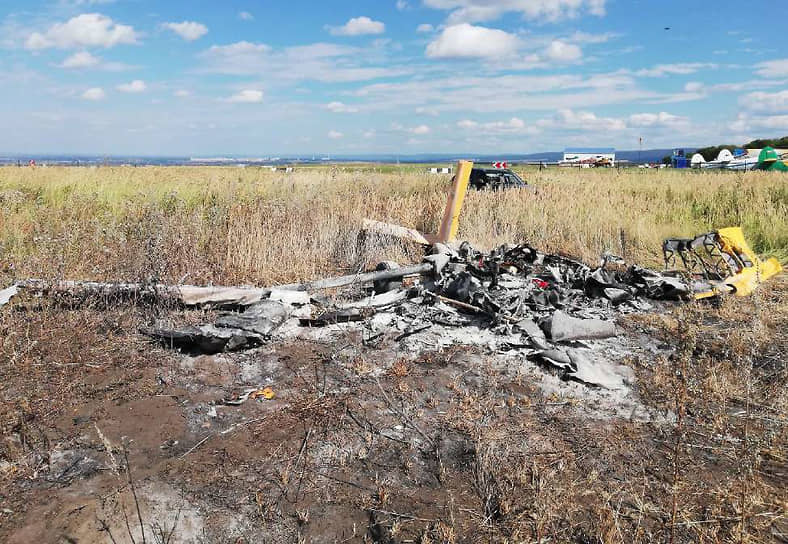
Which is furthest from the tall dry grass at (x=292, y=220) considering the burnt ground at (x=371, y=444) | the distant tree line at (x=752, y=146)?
the distant tree line at (x=752, y=146)

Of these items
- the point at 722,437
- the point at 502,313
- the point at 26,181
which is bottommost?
the point at 722,437

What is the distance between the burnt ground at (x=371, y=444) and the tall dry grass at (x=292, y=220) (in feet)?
4.81

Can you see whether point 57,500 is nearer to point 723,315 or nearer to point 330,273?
point 330,273

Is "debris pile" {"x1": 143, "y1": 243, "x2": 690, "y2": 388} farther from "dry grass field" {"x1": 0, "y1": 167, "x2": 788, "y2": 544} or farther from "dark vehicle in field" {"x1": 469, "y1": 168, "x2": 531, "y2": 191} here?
"dark vehicle in field" {"x1": 469, "y1": 168, "x2": 531, "y2": 191}

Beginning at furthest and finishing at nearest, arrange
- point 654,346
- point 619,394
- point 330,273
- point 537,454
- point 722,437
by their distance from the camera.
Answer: point 330,273 < point 654,346 < point 619,394 < point 722,437 < point 537,454

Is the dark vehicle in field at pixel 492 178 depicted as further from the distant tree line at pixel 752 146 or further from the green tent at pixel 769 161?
the distant tree line at pixel 752 146

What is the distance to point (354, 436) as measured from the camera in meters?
3.43

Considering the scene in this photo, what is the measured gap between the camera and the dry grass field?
2.60 meters

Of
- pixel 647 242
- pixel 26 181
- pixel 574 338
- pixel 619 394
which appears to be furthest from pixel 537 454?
pixel 26 181

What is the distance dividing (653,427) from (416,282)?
11.7ft

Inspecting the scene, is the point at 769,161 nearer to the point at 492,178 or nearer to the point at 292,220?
the point at 492,178

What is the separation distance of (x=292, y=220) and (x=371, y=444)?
5.48 metres

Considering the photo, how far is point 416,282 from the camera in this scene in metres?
6.66

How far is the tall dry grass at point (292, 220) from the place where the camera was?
6289 millimetres
